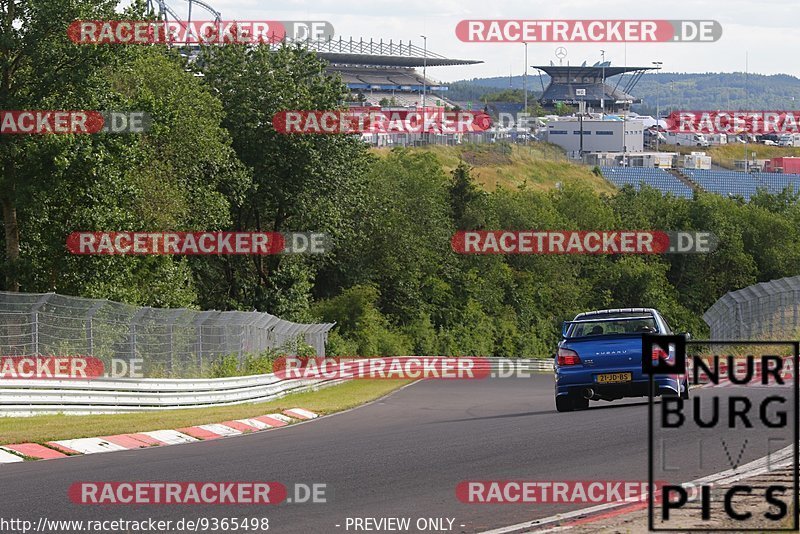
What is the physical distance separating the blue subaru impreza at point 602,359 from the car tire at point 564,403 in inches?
0.6

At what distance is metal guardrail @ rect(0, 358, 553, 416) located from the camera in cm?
1936

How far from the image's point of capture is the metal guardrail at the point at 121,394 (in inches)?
762

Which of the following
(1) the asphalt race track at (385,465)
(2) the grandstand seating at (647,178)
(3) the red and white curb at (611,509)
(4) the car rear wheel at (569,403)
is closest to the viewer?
(3) the red and white curb at (611,509)

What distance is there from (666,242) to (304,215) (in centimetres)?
5193

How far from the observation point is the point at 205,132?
42.7 meters

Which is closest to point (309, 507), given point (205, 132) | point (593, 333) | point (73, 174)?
point (593, 333)

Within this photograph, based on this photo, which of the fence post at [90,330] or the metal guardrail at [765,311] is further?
the metal guardrail at [765,311]

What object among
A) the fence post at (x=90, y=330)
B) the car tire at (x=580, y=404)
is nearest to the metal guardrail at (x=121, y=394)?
the fence post at (x=90, y=330)

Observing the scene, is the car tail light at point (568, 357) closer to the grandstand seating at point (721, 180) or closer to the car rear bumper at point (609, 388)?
the car rear bumper at point (609, 388)

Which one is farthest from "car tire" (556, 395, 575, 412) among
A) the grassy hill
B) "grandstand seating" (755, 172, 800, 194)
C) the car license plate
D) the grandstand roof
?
the grandstand roof

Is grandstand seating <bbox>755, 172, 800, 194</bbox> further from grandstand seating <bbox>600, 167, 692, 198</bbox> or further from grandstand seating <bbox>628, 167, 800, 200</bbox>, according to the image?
grandstand seating <bbox>600, 167, 692, 198</bbox>

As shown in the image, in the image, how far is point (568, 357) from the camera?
1722cm

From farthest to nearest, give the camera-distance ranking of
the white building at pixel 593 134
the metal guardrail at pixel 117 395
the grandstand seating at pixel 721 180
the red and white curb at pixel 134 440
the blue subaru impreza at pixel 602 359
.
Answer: the white building at pixel 593 134, the grandstand seating at pixel 721 180, the metal guardrail at pixel 117 395, the blue subaru impreza at pixel 602 359, the red and white curb at pixel 134 440

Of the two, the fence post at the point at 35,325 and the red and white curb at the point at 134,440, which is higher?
the fence post at the point at 35,325
